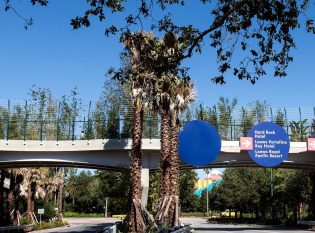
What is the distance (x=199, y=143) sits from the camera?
26844 millimetres

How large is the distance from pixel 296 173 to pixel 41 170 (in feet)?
84.6

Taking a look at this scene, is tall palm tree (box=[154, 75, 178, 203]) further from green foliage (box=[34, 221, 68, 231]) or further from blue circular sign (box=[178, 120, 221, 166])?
green foliage (box=[34, 221, 68, 231])

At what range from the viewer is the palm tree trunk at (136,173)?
27344 millimetres

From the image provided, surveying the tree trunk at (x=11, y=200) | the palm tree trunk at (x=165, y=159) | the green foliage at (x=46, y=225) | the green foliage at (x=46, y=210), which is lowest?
the green foliage at (x=46, y=225)

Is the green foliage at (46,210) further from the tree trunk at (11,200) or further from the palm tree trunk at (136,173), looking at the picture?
the palm tree trunk at (136,173)

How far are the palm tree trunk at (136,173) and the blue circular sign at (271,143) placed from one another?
7.43m

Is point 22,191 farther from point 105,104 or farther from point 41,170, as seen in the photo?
point 105,104

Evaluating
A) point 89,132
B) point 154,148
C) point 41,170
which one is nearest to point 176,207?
point 154,148

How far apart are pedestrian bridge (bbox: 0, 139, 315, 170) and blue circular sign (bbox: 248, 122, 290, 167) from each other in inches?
236

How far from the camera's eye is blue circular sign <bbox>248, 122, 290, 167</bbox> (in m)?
31.4

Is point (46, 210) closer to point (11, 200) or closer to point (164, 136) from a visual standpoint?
point (11, 200)

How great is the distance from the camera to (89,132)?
39312 mm

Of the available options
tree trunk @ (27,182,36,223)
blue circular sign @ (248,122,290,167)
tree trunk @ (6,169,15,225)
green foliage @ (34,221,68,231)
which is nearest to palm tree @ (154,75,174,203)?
blue circular sign @ (248,122,290,167)

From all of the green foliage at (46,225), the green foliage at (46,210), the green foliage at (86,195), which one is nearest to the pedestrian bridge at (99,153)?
the green foliage at (46,225)
